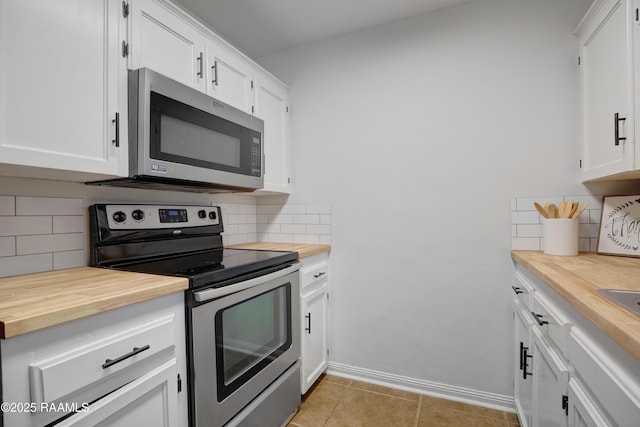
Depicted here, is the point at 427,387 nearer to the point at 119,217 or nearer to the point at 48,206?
the point at 119,217

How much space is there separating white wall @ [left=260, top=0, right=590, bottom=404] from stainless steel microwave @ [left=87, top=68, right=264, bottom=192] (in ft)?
2.20

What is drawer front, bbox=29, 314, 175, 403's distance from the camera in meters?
0.71

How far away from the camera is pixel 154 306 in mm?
986

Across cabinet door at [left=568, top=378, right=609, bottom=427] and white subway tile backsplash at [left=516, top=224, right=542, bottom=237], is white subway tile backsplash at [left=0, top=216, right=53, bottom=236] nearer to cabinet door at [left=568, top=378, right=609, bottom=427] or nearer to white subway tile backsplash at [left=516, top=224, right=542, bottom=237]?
cabinet door at [left=568, top=378, right=609, bottom=427]

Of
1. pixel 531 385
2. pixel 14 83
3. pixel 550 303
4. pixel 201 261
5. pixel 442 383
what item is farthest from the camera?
pixel 442 383

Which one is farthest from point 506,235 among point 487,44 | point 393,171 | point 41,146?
point 41,146

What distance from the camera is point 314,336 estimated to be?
2006 millimetres

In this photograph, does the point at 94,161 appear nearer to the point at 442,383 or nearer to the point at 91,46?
the point at 91,46

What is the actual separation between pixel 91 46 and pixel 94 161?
16.1 inches

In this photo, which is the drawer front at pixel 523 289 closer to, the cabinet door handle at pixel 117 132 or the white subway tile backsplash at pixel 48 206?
the cabinet door handle at pixel 117 132

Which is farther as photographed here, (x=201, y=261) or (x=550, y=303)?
(x=201, y=261)

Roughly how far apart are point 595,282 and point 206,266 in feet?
4.63

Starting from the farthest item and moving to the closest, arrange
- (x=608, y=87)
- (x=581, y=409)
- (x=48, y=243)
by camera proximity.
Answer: (x=608, y=87), (x=48, y=243), (x=581, y=409)


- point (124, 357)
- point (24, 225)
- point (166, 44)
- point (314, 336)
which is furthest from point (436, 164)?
point (24, 225)
